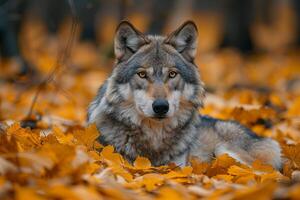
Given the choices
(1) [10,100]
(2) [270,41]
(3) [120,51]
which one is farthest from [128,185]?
(2) [270,41]

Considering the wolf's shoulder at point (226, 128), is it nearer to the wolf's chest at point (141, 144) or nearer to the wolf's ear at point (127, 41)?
the wolf's chest at point (141, 144)

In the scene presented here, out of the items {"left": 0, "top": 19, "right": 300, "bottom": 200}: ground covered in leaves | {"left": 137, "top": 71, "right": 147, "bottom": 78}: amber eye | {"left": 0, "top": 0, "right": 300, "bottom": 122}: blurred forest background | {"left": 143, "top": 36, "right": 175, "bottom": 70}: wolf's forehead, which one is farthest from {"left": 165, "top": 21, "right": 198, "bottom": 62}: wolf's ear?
{"left": 0, "top": 19, "right": 300, "bottom": 200}: ground covered in leaves

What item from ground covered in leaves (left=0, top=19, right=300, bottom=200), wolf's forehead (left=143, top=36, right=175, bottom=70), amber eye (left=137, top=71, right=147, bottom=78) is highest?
wolf's forehead (left=143, top=36, right=175, bottom=70)

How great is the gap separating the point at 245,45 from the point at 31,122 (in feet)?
59.6

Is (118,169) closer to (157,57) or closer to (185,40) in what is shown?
(157,57)

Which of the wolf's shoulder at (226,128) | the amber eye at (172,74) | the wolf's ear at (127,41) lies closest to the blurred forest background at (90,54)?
the wolf's ear at (127,41)

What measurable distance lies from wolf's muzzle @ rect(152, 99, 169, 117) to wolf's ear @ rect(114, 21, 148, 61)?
2.75ft

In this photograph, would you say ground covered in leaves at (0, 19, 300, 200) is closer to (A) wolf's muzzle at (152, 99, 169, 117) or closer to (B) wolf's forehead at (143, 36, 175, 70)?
(A) wolf's muzzle at (152, 99, 169, 117)

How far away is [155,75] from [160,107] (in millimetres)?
476

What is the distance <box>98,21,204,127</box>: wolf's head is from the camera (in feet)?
20.4

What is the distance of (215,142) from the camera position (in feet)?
23.0

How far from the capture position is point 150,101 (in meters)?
6.09

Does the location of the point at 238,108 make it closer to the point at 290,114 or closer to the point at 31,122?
the point at 290,114

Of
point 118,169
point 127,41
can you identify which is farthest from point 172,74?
point 118,169
